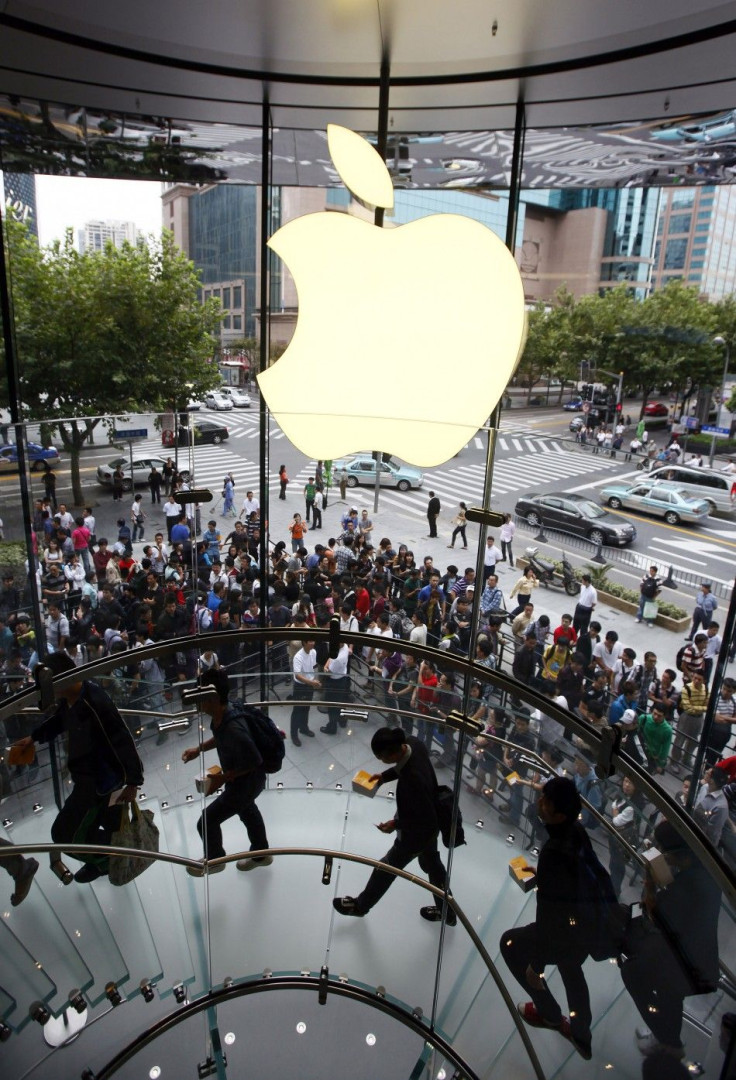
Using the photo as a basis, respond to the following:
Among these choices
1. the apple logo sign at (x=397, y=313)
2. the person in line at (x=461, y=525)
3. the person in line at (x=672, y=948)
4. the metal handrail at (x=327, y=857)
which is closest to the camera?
the apple logo sign at (x=397, y=313)

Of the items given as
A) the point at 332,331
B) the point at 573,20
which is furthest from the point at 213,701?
the point at 573,20

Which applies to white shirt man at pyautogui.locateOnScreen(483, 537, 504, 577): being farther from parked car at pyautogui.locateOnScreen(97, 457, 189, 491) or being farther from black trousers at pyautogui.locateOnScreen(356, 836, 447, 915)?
parked car at pyautogui.locateOnScreen(97, 457, 189, 491)

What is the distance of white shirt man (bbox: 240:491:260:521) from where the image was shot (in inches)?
257

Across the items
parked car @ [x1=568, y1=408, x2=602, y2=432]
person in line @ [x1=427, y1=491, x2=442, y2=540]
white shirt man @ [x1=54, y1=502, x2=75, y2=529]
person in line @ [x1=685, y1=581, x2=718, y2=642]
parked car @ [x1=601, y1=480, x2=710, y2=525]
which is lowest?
person in line @ [x1=685, y1=581, x2=718, y2=642]

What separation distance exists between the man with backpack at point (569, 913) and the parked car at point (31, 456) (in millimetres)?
4558

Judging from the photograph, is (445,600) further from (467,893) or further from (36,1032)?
(36,1032)

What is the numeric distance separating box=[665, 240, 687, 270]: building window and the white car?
4256mm

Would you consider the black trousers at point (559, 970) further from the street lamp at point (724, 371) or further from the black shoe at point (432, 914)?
the street lamp at point (724, 371)

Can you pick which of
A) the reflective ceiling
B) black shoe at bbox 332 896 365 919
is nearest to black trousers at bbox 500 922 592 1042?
black shoe at bbox 332 896 365 919

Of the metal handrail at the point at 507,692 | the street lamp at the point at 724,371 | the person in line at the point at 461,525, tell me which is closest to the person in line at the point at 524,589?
the person in line at the point at 461,525

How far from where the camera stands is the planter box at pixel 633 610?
6008mm

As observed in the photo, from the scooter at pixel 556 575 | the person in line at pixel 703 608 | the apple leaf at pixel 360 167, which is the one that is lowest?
the person in line at pixel 703 608

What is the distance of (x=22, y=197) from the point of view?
6.93m

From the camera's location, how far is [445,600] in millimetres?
6121
